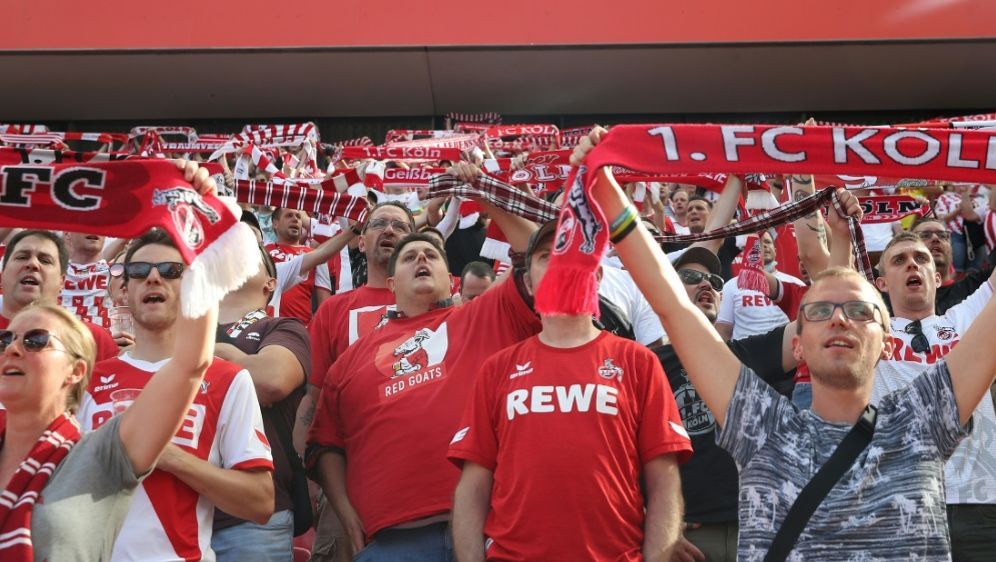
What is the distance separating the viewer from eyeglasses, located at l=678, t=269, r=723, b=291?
5242 millimetres

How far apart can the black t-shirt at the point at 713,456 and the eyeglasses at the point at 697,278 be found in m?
0.81

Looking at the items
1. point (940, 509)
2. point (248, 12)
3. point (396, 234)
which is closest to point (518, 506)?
point (940, 509)

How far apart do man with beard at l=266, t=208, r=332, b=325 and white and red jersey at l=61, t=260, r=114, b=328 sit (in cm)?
94

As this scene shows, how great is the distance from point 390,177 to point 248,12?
8.57 m

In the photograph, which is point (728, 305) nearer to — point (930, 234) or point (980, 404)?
point (930, 234)

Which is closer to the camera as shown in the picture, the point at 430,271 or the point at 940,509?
the point at 940,509

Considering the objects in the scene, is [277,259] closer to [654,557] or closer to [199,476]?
[199,476]

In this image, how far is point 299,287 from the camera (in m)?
7.21

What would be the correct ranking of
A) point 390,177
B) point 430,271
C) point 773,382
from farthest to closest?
point 390,177 < point 430,271 < point 773,382

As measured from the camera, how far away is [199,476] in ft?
11.8

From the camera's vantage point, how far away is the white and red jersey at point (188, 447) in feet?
11.7

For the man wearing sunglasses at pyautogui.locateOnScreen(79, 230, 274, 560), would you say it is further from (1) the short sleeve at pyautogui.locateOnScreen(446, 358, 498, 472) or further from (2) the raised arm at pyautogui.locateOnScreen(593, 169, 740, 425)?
(2) the raised arm at pyautogui.locateOnScreen(593, 169, 740, 425)

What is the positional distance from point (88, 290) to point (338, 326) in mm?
1964

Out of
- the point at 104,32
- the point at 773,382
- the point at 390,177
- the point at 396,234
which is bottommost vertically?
the point at 773,382
